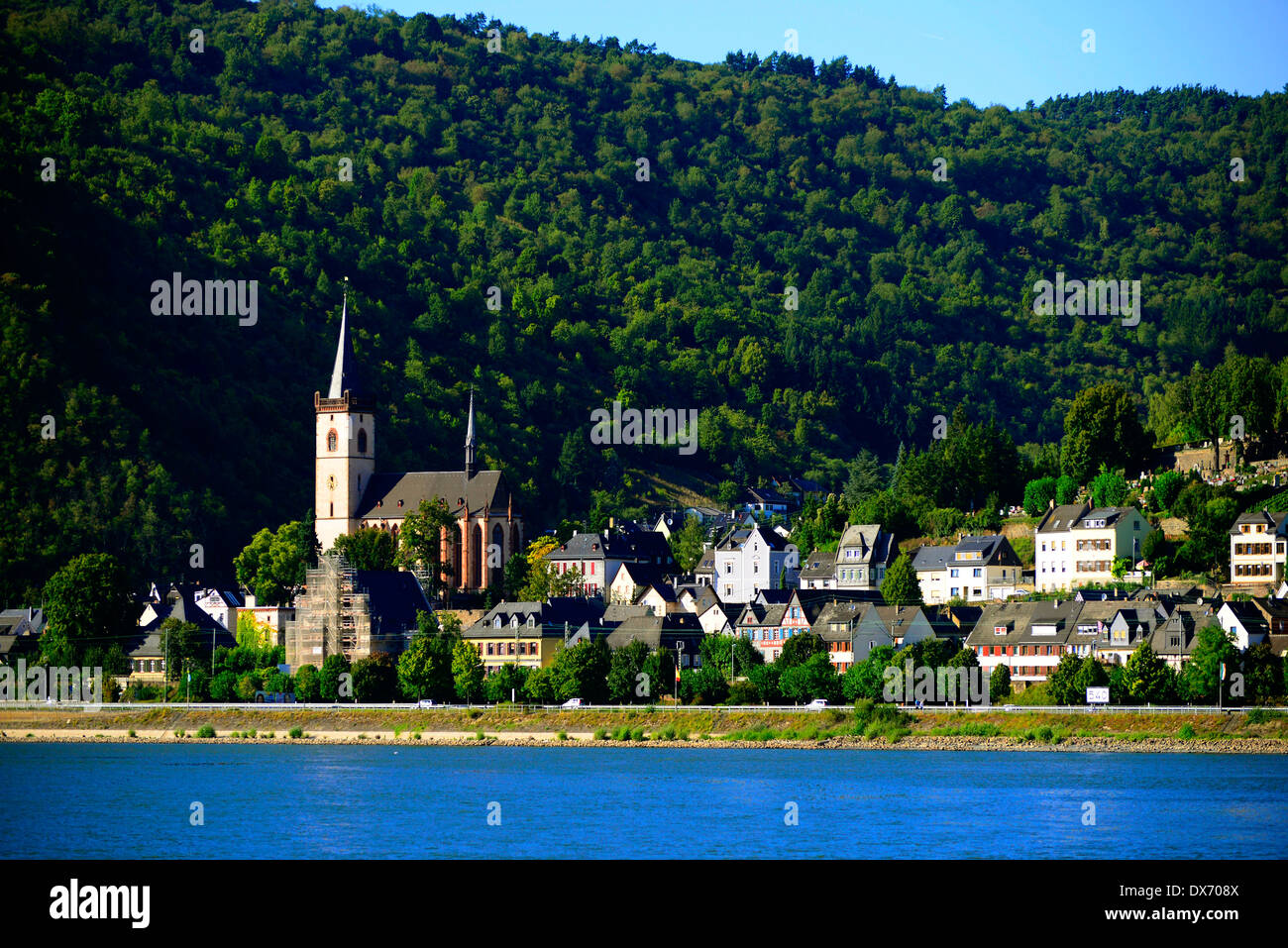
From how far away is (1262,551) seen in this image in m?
92.2

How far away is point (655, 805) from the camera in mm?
54875

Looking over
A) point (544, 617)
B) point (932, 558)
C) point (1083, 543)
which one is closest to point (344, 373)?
point (544, 617)

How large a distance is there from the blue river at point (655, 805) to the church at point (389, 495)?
5398cm

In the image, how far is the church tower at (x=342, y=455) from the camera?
5428 inches

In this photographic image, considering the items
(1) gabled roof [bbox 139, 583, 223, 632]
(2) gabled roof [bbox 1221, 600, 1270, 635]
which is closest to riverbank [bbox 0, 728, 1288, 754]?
(2) gabled roof [bbox 1221, 600, 1270, 635]

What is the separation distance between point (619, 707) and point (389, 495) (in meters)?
59.2

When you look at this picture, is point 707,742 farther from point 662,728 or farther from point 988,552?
point 988,552

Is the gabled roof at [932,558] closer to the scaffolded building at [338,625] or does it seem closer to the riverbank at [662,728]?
the riverbank at [662,728]

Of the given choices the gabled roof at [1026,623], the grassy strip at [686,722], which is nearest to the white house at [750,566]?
the gabled roof at [1026,623]

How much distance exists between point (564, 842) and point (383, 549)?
7992 centimetres

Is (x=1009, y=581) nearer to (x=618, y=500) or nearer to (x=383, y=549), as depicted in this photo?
(x=383, y=549)

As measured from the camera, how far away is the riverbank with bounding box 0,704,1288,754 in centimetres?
6938
